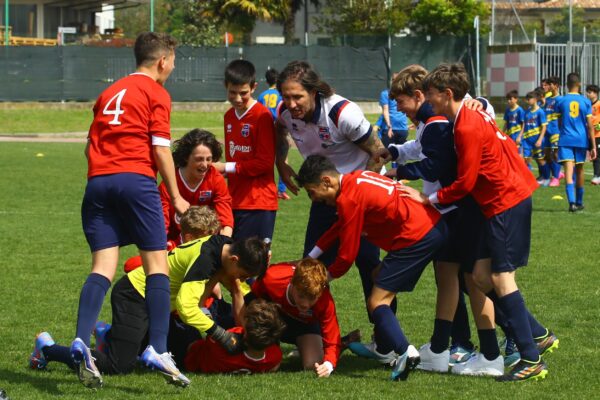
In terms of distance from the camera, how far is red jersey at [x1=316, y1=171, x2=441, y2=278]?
230 inches

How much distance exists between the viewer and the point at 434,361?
245 inches

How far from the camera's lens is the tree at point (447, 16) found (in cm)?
4212

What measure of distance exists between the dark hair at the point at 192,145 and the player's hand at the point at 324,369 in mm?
1854

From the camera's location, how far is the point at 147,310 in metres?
5.86

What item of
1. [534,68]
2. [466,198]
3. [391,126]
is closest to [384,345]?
Result: [466,198]

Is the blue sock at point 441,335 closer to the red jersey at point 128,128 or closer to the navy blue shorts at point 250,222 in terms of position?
the navy blue shorts at point 250,222

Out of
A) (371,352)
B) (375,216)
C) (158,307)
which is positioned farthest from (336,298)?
(158,307)

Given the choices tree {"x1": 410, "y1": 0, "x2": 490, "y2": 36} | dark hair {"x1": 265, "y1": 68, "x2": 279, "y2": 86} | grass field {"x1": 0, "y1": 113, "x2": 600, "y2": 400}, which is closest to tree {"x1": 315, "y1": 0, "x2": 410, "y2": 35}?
tree {"x1": 410, "y1": 0, "x2": 490, "y2": 36}

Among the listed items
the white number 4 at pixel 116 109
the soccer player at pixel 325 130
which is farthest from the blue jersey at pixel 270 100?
the white number 4 at pixel 116 109

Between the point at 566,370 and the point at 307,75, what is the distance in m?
2.36

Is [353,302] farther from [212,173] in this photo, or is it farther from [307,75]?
[307,75]

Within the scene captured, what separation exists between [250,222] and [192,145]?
78cm

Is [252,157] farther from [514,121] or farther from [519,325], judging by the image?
[514,121]

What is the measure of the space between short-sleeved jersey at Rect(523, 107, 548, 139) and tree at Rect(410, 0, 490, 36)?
75.8 feet
